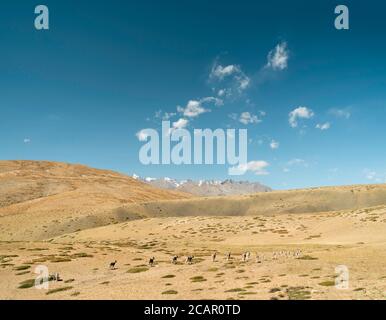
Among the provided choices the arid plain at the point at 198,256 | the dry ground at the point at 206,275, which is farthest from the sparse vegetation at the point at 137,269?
the arid plain at the point at 198,256

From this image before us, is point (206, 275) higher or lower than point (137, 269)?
higher

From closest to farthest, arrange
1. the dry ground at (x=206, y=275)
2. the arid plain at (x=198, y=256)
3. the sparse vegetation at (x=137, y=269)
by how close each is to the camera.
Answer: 1. the dry ground at (x=206, y=275)
2. the arid plain at (x=198, y=256)
3. the sparse vegetation at (x=137, y=269)

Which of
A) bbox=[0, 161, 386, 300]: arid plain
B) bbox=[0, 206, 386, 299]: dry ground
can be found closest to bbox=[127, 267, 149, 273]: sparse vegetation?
bbox=[0, 206, 386, 299]: dry ground

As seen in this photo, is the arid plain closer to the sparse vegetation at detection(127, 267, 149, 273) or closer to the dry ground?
the dry ground

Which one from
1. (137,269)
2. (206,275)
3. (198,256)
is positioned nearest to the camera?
(206,275)

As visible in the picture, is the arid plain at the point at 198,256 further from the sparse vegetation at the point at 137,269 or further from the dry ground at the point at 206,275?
the sparse vegetation at the point at 137,269

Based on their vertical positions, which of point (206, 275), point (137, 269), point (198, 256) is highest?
point (206, 275)

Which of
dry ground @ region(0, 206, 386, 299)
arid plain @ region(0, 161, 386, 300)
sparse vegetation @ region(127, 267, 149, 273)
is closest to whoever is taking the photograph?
dry ground @ region(0, 206, 386, 299)

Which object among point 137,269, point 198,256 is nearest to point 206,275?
point 137,269

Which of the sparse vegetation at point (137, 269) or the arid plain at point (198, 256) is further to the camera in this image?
the sparse vegetation at point (137, 269)

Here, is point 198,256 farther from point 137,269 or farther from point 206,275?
point 206,275
